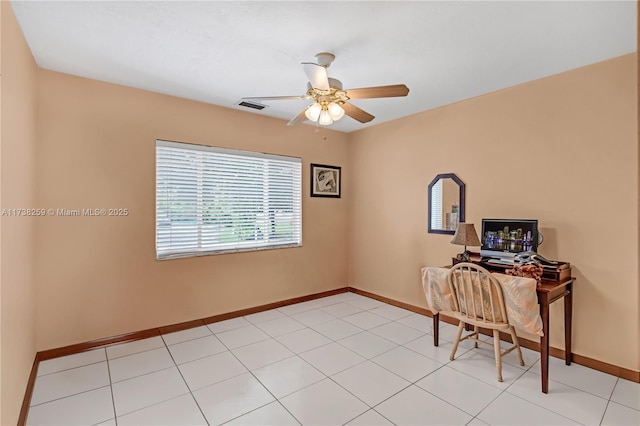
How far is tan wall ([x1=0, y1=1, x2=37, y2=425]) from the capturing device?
1685mm

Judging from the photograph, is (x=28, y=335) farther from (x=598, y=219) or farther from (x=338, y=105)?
(x=598, y=219)

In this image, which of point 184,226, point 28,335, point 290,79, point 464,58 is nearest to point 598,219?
point 464,58

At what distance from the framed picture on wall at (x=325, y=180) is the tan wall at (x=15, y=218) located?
2.99m

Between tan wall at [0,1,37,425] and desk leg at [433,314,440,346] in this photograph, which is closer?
tan wall at [0,1,37,425]

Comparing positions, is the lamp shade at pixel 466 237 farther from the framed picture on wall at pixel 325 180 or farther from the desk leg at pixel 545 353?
the framed picture on wall at pixel 325 180

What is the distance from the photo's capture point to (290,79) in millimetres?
2869

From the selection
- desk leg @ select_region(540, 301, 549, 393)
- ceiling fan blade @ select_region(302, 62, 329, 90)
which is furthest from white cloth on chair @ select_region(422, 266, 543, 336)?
ceiling fan blade @ select_region(302, 62, 329, 90)

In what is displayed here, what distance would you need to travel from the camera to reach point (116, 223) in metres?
3.03

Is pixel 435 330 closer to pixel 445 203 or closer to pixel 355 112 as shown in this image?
pixel 445 203

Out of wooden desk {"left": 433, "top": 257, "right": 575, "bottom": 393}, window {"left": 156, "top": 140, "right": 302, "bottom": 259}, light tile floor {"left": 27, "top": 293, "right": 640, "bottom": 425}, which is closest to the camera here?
light tile floor {"left": 27, "top": 293, "right": 640, "bottom": 425}

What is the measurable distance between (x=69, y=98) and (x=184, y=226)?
5.02 ft

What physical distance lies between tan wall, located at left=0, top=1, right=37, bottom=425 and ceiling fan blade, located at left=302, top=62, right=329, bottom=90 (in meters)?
1.63

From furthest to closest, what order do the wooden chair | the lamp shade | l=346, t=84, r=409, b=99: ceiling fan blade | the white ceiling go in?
the lamp shade, the wooden chair, l=346, t=84, r=409, b=99: ceiling fan blade, the white ceiling

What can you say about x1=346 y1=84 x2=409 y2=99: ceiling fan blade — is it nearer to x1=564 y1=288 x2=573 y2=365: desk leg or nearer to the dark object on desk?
the dark object on desk
